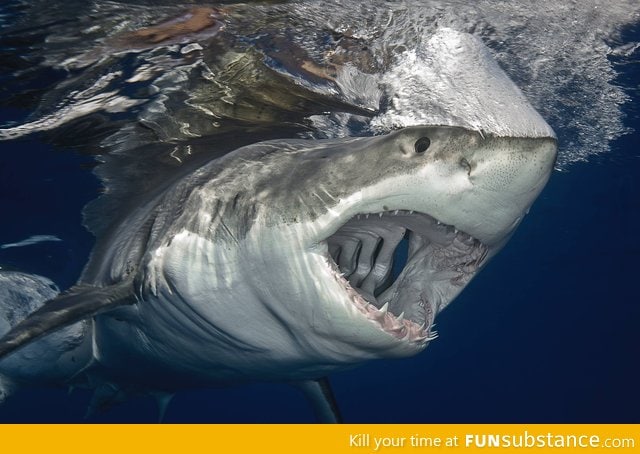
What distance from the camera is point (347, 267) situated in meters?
4.01

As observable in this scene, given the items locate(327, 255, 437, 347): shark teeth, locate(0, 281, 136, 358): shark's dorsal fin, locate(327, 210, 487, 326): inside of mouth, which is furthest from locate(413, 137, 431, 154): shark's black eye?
locate(0, 281, 136, 358): shark's dorsal fin

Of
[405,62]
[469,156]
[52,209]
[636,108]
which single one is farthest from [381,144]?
[636,108]

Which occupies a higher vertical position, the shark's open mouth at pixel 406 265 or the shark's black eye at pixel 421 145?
the shark's black eye at pixel 421 145

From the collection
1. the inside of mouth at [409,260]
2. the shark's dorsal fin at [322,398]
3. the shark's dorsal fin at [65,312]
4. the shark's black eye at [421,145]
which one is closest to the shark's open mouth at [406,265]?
A: the inside of mouth at [409,260]

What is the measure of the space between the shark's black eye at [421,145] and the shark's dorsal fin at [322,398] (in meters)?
4.08

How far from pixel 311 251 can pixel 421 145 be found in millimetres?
908

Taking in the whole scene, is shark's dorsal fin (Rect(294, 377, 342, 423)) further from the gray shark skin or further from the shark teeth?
the shark teeth

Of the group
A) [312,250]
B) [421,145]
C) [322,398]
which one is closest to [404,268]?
[312,250]

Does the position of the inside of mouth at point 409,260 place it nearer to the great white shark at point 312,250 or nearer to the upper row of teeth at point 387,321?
the great white shark at point 312,250

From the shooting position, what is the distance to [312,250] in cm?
298

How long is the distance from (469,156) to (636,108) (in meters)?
11.8

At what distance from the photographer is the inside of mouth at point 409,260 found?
11.1ft

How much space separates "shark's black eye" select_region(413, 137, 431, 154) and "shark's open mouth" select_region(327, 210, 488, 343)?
0.40 metres
